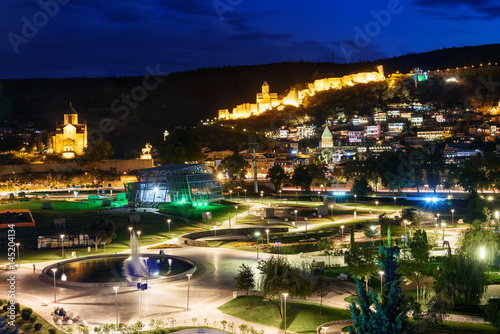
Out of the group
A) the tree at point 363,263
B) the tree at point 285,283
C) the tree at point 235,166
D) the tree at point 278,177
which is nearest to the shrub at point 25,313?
the tree at point 285,283

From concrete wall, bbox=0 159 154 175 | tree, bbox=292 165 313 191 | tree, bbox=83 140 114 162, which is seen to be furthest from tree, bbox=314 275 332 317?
tree, bbox=83 140 114 162

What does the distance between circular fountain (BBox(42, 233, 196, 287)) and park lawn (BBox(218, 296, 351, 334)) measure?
6822mm

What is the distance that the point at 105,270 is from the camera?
3766 centimetres

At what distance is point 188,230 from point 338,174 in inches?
2281

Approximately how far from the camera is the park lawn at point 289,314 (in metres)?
26.3

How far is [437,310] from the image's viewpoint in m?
25.7

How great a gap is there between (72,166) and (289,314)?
97240mm

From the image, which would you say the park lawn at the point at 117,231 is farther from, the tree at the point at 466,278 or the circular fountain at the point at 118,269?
the tree at the point at 466,278

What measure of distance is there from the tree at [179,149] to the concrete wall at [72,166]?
14.9 metres

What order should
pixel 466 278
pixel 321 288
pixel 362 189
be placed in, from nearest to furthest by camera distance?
pixel 466 278 < pixel 321 288 < pixel 362 189

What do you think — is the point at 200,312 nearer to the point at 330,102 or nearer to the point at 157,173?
the point at 157,173

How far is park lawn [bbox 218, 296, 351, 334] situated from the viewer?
1037 inches

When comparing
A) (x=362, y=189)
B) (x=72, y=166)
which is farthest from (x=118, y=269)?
(x=72, y=166)

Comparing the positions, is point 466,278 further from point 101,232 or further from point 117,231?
point 117,231
